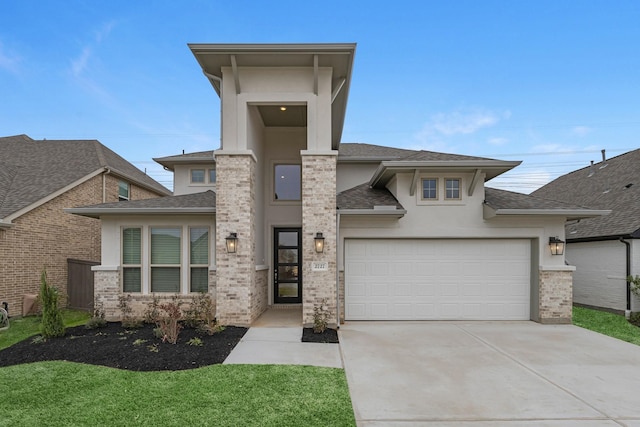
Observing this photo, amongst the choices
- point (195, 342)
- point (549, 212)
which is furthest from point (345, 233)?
point (549, 212)

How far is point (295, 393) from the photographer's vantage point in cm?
430

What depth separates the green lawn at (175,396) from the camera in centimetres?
370

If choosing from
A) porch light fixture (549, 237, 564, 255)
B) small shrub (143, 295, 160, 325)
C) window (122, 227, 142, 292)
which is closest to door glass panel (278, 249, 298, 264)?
small shrub (143, 295, 160, 325)

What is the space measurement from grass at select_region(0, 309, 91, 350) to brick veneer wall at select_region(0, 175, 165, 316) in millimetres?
945

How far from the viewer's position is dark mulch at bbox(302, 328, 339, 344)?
22.1ft

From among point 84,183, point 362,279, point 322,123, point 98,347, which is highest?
point 322,123

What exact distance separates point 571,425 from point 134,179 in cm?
1617

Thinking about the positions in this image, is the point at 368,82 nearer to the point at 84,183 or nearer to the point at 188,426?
the point at 84,183

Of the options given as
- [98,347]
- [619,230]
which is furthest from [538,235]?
[98,347]

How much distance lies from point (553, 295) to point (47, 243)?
14.9 metres

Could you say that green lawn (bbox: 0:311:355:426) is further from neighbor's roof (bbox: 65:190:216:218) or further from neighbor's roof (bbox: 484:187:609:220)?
neighbor's roof (bbox: 484:187:609:220)

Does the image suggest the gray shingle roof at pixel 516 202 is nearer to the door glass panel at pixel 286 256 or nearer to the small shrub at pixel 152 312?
the door glass panel at pixel 286 256

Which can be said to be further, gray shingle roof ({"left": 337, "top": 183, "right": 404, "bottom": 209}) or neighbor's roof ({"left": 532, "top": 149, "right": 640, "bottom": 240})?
neighbor's roof ({"left": 532, "top": 149, "right": 640, "bottom": 240})

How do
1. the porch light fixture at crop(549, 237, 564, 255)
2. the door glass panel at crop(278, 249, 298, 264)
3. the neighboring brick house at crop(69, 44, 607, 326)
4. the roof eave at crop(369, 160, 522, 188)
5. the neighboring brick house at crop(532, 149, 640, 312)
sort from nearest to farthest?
the neighboring brick house at crop(69, 44, 607, 326) → the roof eave at crop(369, 160, 522, 188) → the porch light fixture at crop(549, 237, 564, 255) → the neighboring brick house at crop(532, 149, 640, 312) → the door glass panel at crop(278, 249, 298, 264)
